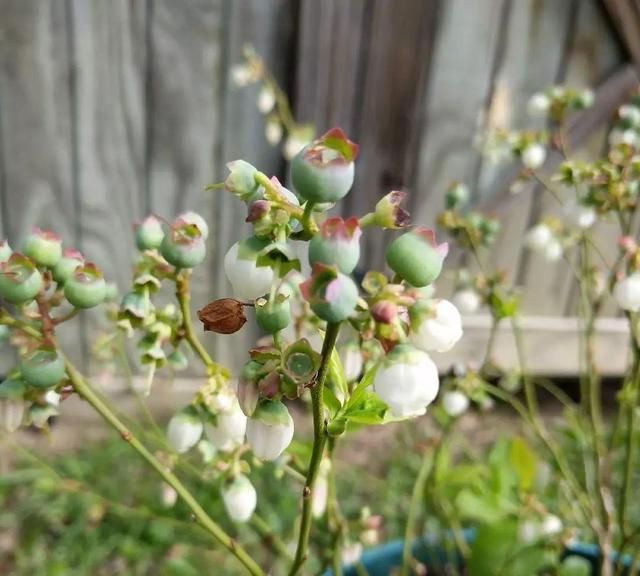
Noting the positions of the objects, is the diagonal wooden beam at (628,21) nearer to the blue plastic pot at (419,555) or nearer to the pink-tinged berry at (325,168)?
the blue plastic pot at (419,555)

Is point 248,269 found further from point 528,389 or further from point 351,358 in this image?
point 528,389

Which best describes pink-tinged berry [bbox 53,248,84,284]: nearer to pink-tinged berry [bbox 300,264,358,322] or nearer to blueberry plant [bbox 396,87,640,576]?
pink-tinged berry [bbox 300,264,358,322]

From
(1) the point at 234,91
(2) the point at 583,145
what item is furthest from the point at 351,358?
(2) the point at 583,145

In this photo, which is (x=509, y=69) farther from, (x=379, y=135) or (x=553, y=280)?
(x=553, y=280)

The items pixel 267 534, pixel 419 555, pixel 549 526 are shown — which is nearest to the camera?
pixel 267 534

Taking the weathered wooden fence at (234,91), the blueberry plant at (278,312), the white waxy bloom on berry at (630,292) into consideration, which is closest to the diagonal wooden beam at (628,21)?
the weathered wooden fence at (234,91)

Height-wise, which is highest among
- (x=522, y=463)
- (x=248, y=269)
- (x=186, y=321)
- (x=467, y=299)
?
(x=248, y=269)
